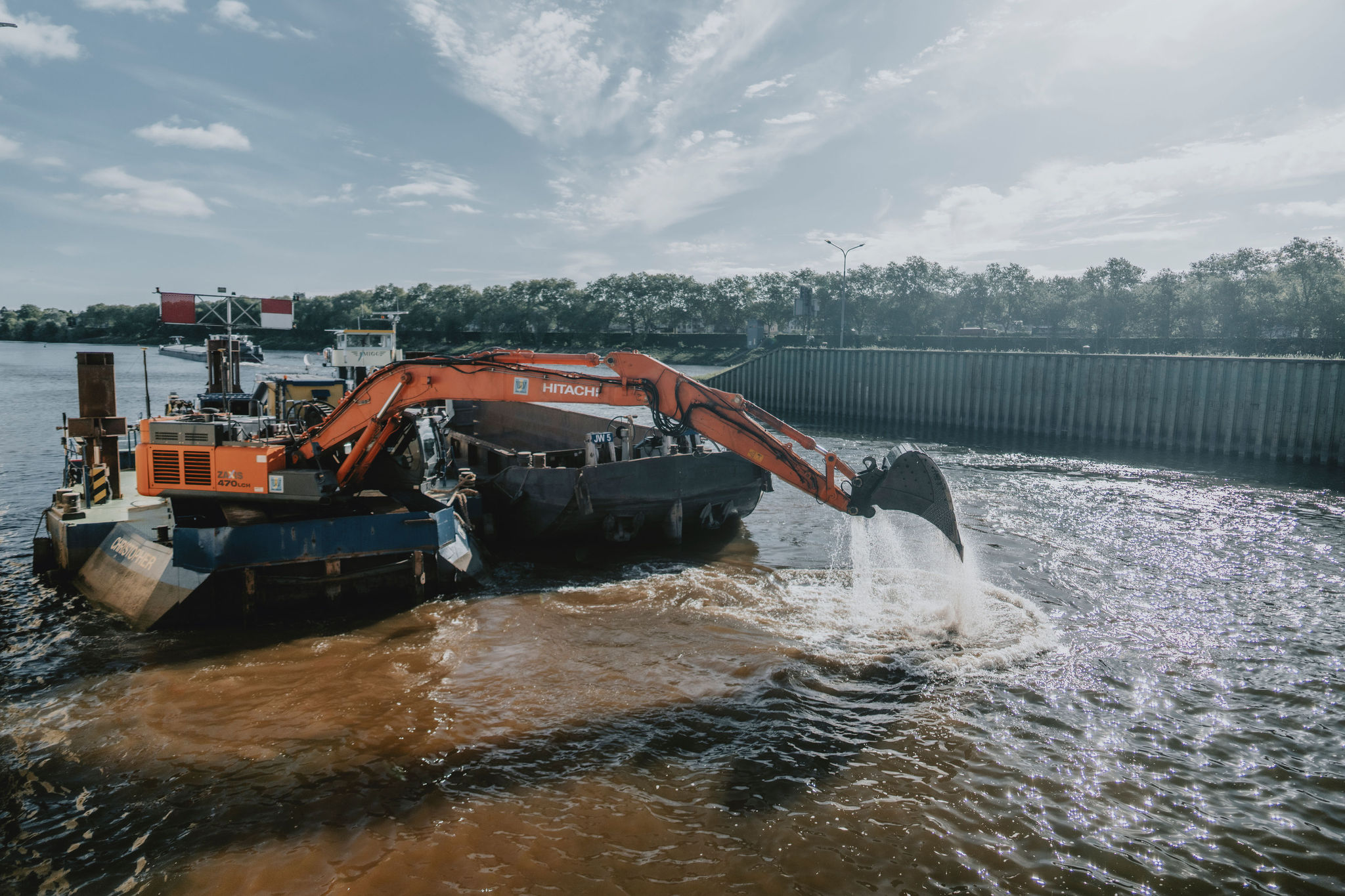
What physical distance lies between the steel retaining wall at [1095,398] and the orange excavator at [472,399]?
22.4 metres

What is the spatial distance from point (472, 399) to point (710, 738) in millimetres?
4994

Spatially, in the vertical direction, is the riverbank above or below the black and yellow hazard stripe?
above

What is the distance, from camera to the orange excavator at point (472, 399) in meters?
9.21

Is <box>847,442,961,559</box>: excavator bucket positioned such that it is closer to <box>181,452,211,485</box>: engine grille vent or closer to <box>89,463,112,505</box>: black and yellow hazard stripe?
<box>181,452,211,485</box>: engine grille vent

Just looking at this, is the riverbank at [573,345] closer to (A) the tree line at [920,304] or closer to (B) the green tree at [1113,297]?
(A) the tree line at [920,304]

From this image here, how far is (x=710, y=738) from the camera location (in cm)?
684

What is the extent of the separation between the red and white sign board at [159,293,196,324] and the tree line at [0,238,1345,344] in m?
10.8

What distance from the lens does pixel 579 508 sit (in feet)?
39.8

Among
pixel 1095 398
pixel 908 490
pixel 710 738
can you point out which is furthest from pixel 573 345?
pixel 710 738

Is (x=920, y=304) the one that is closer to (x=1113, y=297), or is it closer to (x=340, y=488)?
(x=1113, y=297)

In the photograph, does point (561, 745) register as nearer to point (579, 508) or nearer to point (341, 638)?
point (341, 638)

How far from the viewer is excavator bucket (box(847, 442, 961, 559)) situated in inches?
337

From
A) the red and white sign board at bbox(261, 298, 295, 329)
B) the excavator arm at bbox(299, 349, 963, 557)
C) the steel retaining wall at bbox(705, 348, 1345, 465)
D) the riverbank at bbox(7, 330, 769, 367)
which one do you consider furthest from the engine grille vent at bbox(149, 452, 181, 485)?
the riverbank at bbox(7, 330, 769, 367)

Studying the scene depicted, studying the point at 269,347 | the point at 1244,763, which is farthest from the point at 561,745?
the point at 269,347
